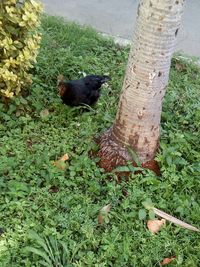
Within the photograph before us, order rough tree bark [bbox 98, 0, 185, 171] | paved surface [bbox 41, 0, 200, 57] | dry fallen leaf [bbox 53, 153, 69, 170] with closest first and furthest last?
rough tree bark [bbox 98, 0, 185, 171], dry fallen leaf [bbox 53, 153, 69, 170], paved surface [bbox 41, 0, 200, 57]

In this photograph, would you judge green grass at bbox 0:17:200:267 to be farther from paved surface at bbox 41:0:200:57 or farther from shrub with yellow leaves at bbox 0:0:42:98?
paved surface at bbox 41:0:200:57

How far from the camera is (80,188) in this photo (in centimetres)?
352

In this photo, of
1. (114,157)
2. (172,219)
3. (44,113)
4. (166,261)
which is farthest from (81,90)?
(166,261)

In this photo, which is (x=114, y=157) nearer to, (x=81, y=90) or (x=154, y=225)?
(x=154, y=225)

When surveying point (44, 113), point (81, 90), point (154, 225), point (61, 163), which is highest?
point (81, 90)

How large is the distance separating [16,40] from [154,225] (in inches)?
70.1

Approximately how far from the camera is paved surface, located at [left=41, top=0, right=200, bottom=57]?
19.8 ft

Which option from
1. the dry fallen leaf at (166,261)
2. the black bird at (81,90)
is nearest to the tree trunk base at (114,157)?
the black bird at (81,90)

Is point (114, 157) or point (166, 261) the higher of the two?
point (114, 157)

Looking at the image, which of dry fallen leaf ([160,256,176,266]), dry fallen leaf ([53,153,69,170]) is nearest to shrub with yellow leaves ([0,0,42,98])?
dry fallen leaf ([53,153,69,170])

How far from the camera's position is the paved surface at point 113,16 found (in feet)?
19.8

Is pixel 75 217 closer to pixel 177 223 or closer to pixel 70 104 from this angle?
pixel 177 223

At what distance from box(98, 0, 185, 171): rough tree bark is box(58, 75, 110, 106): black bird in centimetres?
51

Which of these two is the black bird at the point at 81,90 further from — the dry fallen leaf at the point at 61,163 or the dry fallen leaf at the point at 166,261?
the dry fallen leaf at the point at 166,261
